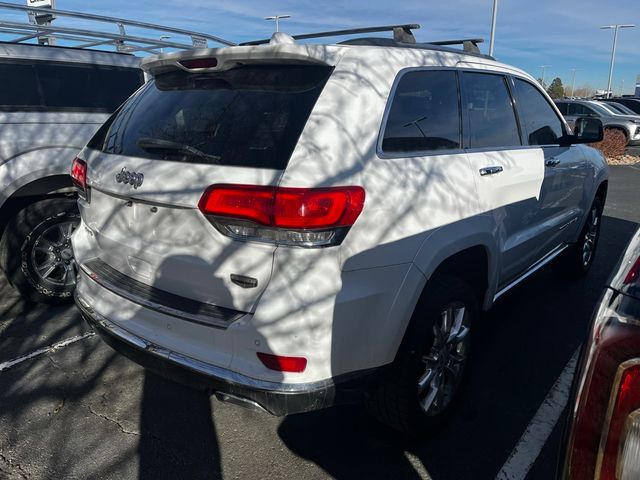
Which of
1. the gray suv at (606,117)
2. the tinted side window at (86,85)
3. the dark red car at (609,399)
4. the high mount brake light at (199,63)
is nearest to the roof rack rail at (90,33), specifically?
the tinted side window at (86,85)

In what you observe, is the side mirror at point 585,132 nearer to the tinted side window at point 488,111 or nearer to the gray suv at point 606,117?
the tinted side window at point 488,111

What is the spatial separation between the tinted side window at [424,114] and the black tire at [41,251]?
297 centimetres

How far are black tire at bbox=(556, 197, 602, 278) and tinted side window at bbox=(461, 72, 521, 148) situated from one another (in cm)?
208

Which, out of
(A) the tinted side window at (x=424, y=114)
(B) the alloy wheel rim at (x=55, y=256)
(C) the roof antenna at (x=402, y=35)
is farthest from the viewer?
(B) the alloy wheel rim at (x=55, y=256)

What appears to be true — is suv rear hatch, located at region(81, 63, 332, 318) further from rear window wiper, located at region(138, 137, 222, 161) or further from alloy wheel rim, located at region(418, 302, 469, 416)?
alloy wheel rim, located at region(418, 302, 469, 416)

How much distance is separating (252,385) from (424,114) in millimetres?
1562

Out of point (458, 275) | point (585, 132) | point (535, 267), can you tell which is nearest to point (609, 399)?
point (458, 275)

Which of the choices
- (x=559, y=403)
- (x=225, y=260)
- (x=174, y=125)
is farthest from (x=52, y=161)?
(x=559, y=403)

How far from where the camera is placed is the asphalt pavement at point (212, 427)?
2604mm

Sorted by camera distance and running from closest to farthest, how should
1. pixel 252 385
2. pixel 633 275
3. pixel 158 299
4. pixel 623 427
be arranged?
pixel 623 427
pixel 633 275
pixel 252 385
pixel 158 299

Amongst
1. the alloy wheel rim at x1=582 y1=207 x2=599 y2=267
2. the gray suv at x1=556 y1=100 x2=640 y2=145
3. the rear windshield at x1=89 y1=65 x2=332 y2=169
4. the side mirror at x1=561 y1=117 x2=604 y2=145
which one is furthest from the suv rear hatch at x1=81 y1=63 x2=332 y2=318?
the gray suv at x1=556 y1=100 x2=640 y2=145

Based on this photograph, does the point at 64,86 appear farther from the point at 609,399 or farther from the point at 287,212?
the point at 609,399

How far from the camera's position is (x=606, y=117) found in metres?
19.1

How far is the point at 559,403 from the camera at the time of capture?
3.15 metres
